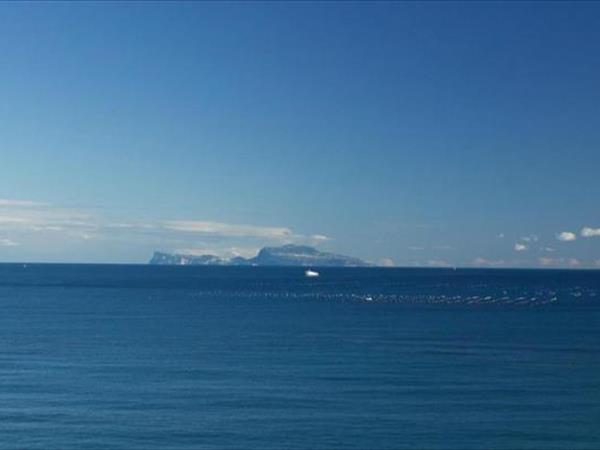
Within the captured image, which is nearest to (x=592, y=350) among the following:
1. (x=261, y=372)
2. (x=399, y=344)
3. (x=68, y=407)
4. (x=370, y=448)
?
(x=399, y=344)

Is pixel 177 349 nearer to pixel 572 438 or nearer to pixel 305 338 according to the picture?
pixel 305 338

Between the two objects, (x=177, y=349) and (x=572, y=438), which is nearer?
(x=572, y=438)

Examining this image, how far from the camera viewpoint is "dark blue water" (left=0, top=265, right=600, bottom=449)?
2249 inches

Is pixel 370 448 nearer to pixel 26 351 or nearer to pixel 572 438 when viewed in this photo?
pixel 572 438

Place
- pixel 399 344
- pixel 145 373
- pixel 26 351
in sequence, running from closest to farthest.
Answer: pixel 145 373 < pixel 26 351 < pixel 399 344

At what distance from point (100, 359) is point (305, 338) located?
30.4 metres

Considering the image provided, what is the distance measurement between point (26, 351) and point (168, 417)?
42.1 m

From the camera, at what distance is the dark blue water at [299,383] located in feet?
187

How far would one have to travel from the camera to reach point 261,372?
81875mm

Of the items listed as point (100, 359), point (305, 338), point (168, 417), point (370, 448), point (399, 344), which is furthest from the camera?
point (305, 338)

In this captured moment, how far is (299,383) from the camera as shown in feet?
248

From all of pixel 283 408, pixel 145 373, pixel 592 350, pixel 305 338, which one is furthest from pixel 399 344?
pixel 283 408

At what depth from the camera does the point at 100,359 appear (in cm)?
9088

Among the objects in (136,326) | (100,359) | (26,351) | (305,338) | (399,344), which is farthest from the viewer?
(136,326)
